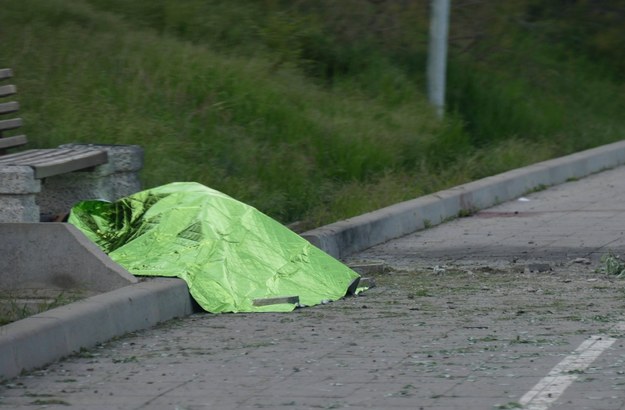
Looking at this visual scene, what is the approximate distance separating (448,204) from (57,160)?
4570 mm

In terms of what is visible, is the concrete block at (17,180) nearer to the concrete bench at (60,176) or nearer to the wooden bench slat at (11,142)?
the concrete bench at (60,176)

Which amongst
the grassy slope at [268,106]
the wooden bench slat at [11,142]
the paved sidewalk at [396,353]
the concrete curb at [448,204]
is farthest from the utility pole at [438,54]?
the wooden bench slat at [11,142]

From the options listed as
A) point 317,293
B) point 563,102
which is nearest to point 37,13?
point 317,293

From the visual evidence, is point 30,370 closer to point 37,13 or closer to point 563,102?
point 37,13

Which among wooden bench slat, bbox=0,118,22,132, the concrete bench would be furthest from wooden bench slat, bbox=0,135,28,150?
wooden bench slat, bbox=0,118,22,132

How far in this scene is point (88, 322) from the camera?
6.35 m

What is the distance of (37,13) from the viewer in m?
13.5

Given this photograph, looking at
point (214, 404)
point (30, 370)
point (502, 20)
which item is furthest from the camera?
point (502, 20)

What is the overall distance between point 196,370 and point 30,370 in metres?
0.76

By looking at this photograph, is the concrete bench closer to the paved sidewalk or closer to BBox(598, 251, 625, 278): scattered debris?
the paved sidewalk

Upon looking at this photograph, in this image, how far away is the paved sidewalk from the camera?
5.34m

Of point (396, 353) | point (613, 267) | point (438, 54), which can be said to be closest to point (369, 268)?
point (613, 267)

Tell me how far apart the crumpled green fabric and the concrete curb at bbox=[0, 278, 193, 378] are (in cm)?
24

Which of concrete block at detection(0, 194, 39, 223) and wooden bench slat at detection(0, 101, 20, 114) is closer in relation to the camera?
concrete block at detection(0, 194, 39, 223)
